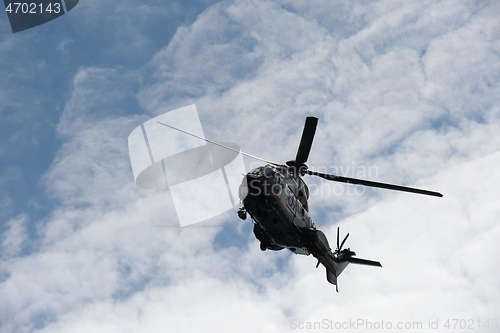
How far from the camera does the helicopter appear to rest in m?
38.3

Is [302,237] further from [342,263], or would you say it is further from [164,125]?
[164,125]

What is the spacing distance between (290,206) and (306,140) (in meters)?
6.36

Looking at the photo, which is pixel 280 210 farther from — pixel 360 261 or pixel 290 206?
pixel 360 261

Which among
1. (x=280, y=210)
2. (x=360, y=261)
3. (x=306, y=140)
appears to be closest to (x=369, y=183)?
(x=306, y=140)

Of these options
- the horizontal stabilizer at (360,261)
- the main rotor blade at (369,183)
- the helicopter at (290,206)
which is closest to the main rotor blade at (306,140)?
the helicopter at (290,206)

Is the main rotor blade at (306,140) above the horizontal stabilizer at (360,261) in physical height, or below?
above

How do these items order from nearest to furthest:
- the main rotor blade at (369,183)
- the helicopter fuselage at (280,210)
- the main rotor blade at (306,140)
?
A: the helicopter fuselage at (280,210) < the main rotor blade at (369,183) < the main rotor blade at (306,140)

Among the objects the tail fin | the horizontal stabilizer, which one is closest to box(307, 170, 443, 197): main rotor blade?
the tail fin

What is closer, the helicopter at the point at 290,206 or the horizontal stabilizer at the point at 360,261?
the helicopter at the point at 290,206

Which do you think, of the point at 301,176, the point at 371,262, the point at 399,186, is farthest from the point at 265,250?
the point at 399,186

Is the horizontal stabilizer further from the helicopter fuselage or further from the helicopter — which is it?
the helicopter fuselage

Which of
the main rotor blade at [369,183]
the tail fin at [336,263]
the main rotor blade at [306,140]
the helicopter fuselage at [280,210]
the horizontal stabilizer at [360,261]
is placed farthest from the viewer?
the horizontal stabilizer at [360,261]

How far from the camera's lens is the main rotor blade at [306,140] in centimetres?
4109

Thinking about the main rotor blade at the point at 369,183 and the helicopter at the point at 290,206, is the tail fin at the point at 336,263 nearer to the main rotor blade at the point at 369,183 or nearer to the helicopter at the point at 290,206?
the helicopter at the point at 290,206
